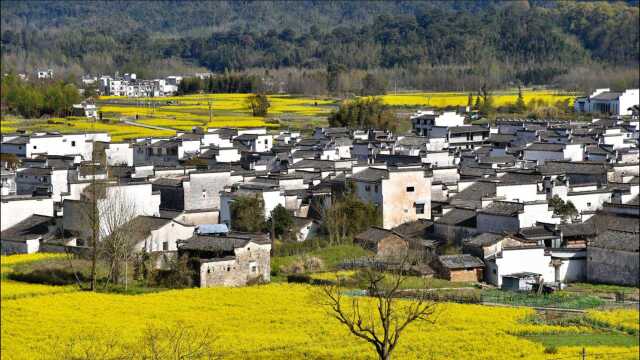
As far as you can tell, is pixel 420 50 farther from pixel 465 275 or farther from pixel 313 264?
pixel 465 275

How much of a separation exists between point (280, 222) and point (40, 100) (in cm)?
2789

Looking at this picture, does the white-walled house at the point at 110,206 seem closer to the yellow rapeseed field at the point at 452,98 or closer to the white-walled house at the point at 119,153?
the white-walled house at the point at 119,153

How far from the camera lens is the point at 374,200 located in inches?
1020

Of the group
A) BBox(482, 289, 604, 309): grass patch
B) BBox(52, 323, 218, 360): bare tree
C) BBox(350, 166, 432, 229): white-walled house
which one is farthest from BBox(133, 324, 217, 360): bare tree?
BBox(350, 166, 432, 229): white-walled house

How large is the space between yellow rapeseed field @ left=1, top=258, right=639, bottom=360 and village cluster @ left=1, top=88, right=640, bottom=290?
175 centimetres

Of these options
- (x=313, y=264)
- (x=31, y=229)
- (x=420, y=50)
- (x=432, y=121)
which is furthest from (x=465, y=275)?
(x=420, y=50)

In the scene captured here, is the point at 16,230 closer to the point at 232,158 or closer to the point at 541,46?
the point at 232,158

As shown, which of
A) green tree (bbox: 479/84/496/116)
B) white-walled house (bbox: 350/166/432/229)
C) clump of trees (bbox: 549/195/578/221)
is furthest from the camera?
green tree (bbox: 479/84/496/116)

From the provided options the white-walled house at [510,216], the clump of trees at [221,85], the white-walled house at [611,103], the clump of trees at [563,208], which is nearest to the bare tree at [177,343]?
the white-walled house at [510,216]

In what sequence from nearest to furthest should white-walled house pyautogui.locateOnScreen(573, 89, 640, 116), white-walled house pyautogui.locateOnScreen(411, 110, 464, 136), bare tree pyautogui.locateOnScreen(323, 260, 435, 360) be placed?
bare tree pyautogui.locateOnScreen(323, 260, 435, 360)
white-walled house pyautogui.locateOnScreen(411, 110, 464, 136)
white-walled house pyautogui.locateOnScreen(573, 89, 640, 116)

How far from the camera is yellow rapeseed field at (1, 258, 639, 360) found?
1564 cm

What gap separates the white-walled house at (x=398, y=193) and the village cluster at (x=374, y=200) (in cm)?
3

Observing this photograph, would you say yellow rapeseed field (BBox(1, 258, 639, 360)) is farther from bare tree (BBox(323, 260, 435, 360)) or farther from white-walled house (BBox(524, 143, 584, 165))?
white-walled house (BBox(524, 143, 584, 165))

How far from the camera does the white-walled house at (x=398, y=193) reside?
25.8 metres
